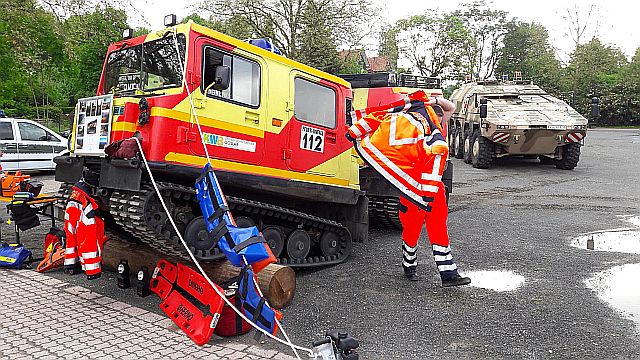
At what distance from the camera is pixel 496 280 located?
6289 millimetres

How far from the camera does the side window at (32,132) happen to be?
1479 cm

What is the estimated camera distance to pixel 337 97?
7.31 m

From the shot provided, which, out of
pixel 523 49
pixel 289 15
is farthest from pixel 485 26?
pixel 289 15

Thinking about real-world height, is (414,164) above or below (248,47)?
below

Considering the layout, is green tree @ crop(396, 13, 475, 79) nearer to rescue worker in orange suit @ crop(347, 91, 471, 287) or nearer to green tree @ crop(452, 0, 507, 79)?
green tree @ crop(452, 0, 507, 79)

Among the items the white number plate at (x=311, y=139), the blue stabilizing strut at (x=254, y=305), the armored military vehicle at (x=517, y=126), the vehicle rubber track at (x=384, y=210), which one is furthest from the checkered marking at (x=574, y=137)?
the blue stabilizing strut at (x=254, y=305)

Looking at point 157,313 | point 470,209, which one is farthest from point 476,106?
point 157,313

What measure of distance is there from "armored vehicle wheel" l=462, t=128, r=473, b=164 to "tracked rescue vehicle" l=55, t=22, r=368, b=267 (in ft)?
37.4

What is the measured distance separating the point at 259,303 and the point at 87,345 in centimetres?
145

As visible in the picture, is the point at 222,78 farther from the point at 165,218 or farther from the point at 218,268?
the point at 218,268

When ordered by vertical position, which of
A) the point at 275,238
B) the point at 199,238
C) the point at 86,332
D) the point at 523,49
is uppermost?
the point at 523,49

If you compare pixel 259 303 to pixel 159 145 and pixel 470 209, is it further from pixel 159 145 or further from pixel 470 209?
pixel 470 209

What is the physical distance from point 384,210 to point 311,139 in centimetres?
229

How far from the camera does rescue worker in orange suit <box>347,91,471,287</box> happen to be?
19.4ft
